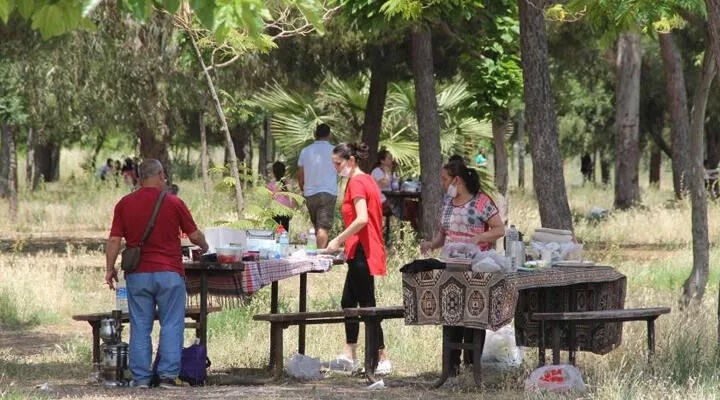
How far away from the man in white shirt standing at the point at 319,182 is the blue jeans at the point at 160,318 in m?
6.20

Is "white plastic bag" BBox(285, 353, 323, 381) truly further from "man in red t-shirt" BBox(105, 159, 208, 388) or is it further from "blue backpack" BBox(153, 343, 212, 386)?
Answer: "man in red t-shirt" BBox(105, 159, 208, 388)

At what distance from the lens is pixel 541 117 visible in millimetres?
14008

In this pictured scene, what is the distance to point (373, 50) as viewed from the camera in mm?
22078

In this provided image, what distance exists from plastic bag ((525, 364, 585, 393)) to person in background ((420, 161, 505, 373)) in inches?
41.8

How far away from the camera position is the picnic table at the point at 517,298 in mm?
9602

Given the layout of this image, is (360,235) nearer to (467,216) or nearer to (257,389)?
(467,216)

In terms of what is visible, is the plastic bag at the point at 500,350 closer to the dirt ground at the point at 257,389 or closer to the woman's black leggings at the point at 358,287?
the dirt ground at the point at 257,389

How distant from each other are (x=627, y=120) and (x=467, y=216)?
17437mm

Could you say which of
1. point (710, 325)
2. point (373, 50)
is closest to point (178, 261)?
point (710, 325)

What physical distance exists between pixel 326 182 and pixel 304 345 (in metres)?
4.94

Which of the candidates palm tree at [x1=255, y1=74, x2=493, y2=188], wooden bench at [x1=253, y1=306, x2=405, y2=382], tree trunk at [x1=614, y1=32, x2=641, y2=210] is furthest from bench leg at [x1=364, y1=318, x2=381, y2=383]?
tree trunk at [x1=614, y1=32, x2=641, y2=210]

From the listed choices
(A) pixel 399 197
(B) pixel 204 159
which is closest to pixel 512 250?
(A) pixel 399 197

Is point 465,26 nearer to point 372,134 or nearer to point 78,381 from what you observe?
point 372,134

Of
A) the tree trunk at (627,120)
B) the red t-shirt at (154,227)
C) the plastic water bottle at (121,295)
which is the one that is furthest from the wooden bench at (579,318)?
the tree trunk at (627,120)
